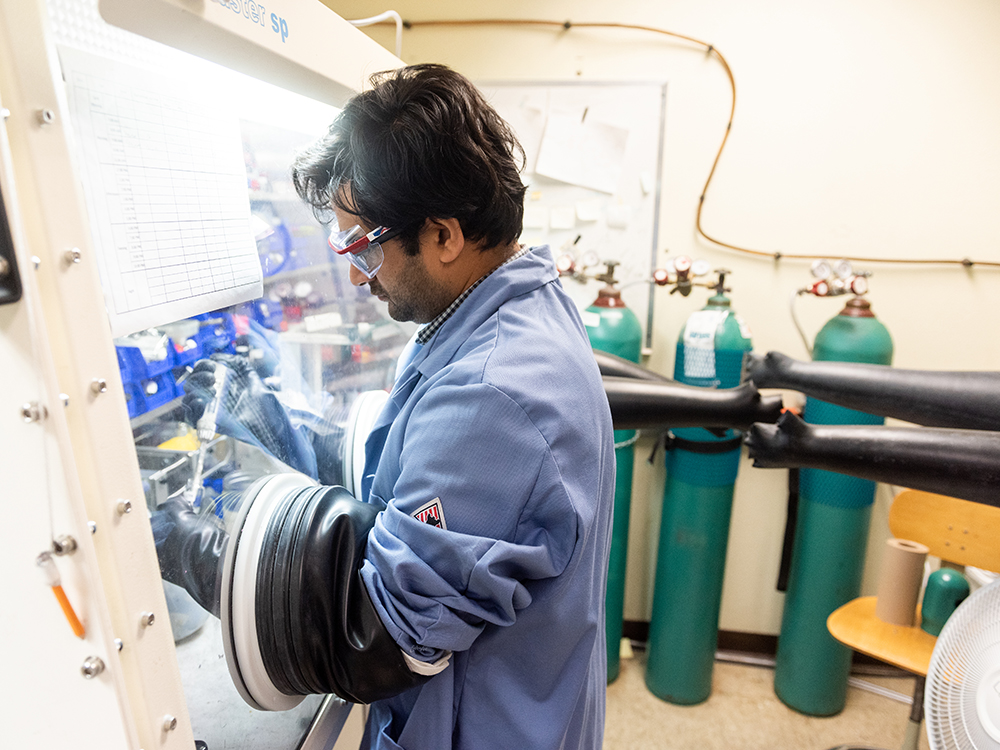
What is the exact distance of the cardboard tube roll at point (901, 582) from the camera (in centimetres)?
183

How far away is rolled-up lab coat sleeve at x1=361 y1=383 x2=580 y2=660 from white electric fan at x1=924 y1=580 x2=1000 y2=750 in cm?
123

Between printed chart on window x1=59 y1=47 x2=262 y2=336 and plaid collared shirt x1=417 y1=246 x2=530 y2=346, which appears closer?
printed chart on window x1=59 y1=47 x2=262 y2=336

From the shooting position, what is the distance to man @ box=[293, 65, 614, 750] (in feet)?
Result: 2.30

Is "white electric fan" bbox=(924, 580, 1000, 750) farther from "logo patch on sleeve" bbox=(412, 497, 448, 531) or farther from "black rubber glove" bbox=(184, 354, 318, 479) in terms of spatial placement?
"black rubber glove" bbox=(184, 354, 318, 479)

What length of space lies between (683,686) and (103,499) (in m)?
2.43

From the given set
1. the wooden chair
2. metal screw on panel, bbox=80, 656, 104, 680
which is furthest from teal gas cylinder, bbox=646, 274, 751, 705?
metal screw on panel, bbox=80, 656, 104, 680

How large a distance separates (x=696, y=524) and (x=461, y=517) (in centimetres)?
181

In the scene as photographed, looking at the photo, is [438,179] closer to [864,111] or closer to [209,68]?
[209,68]

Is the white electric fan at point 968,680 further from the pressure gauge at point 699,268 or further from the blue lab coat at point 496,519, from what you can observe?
the pressure gauge at point 699,268

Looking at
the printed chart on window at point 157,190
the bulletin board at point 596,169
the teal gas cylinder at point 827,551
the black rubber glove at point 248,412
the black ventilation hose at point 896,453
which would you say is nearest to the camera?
the printed chart on window at point 157,190

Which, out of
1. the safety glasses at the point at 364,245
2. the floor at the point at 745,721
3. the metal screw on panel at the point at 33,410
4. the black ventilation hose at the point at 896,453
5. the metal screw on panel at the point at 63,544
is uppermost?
the safety glasses at the point at 364,245

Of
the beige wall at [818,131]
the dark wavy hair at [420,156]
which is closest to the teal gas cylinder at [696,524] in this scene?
the beige wall at [818,131]

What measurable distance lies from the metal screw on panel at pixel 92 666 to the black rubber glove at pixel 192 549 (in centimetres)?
18

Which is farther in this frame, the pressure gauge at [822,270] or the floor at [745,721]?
the floor at [745,721]
